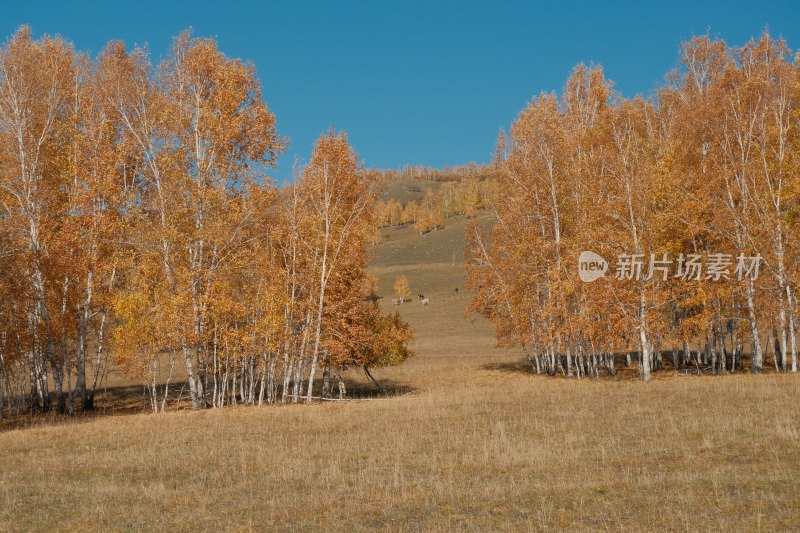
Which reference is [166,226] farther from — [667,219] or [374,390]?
[667,219]

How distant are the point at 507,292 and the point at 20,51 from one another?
2636 cm

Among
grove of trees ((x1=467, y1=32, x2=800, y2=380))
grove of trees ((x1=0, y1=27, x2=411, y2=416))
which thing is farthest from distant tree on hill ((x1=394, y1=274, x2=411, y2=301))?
grove of trees ((x1=0, y1=27, x2=411, y2=416))

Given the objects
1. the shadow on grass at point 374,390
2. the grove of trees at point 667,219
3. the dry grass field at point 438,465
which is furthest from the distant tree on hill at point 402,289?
the dry grass field at point 438,465

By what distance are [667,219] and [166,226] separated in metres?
21.7

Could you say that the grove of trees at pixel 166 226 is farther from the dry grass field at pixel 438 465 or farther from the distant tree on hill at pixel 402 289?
the distant tree on hill at pixel 402 289

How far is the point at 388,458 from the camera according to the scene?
14.7 m

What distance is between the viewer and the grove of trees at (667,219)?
29.3 meters

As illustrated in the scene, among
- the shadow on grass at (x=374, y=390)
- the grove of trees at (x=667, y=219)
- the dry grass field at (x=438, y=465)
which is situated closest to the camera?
the dry grass field at (x=438, y=465)

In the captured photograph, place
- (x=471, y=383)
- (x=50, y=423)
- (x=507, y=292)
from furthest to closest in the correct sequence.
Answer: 1. (x=507, y=292)
2. (x=471, y=383)
3. (x=50, y=423)

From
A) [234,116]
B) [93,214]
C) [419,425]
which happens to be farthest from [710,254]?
[93,214]

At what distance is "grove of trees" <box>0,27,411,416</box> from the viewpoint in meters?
25.5

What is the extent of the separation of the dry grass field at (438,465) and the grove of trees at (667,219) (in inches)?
240

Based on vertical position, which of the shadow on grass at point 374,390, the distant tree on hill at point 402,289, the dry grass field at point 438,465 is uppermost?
the distant tree on hill at point 402,289

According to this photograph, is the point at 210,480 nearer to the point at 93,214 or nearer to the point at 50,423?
the point at 50,423
